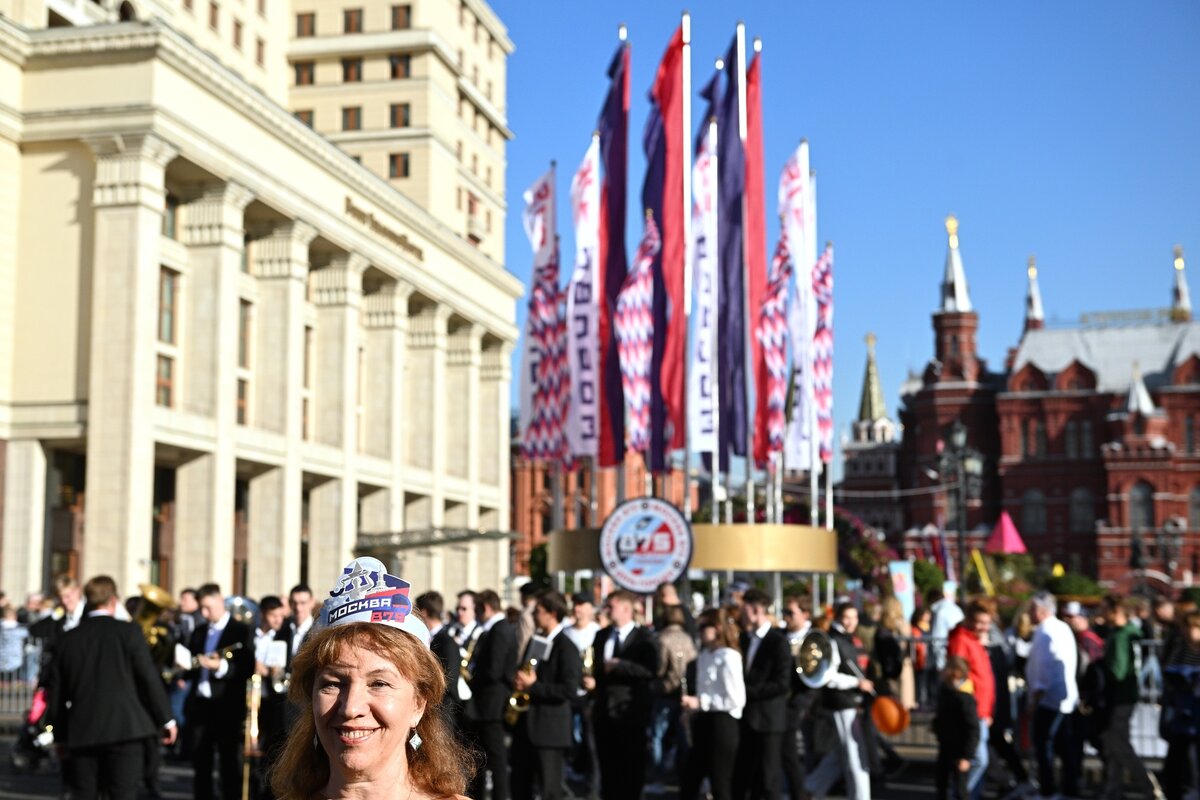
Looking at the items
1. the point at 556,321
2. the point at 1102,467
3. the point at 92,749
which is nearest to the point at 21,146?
the point at 556,321

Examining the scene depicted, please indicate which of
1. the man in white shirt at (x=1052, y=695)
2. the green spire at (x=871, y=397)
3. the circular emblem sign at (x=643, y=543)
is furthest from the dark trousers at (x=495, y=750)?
the green spire at (x=871, y=397)

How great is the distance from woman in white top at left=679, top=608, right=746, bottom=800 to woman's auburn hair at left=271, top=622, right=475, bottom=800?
919 centimetres

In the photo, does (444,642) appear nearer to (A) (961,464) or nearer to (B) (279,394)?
(A) (961,464)

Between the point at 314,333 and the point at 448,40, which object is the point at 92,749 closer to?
the point at 314,333

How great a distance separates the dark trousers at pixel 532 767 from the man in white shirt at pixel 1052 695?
4.57 metres

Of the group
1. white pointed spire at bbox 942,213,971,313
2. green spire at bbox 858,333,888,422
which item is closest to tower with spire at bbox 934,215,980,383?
white pointed spire at bbox 942,213,971,313

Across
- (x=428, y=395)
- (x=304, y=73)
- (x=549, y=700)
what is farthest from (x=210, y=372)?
(x=549, y=700)

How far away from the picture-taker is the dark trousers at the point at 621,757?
13102 mm

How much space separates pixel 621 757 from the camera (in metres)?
13.1

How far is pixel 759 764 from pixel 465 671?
2655 millimetres

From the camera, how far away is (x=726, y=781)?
12539 mm

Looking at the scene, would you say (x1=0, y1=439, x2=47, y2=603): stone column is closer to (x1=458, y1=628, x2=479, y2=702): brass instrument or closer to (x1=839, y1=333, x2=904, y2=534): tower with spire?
(x1=458, y1=628, x2=479, y2=702): brass instrument

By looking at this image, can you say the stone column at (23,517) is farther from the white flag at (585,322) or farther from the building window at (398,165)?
the building window at (398,165)

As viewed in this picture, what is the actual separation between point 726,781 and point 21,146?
110ft
